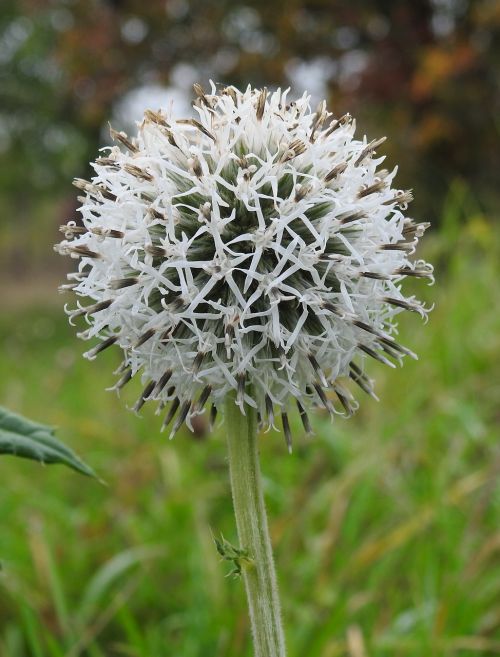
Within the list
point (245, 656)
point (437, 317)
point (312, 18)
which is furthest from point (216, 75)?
point (245, 656)

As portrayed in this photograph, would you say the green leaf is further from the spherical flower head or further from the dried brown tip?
the dried brown tip

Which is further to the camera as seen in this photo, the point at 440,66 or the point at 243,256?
the point at 440,66

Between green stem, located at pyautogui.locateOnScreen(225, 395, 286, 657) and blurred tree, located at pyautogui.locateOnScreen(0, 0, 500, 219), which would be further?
blurred tree, located at pyautogui.locateOnScreen(0, 0, 500, 219)

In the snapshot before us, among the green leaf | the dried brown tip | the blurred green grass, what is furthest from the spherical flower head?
the blurred green grass

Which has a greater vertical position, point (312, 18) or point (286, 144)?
point (312, 18)

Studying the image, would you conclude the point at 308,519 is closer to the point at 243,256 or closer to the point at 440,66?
the point at 243,256

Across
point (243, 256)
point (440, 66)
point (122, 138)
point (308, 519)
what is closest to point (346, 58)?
point (440, 66)

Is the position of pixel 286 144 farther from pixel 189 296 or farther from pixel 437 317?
pixel 437 317
